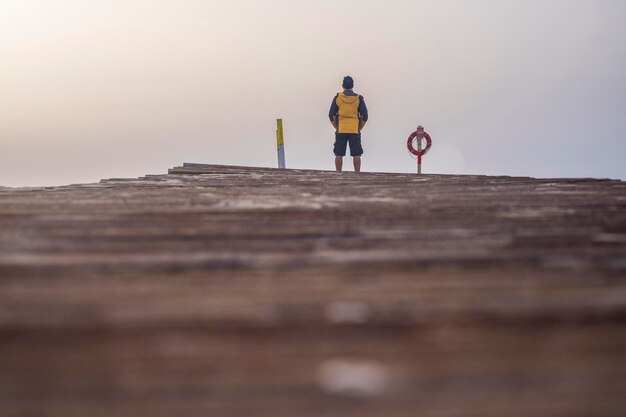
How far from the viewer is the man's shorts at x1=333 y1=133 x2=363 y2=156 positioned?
28.3 feet

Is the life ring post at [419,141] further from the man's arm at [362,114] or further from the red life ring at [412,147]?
the man's arm at [362,114]

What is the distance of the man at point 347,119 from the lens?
8.36m

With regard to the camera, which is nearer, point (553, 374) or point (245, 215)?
point (553, 374)

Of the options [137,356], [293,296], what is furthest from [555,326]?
[137,356]

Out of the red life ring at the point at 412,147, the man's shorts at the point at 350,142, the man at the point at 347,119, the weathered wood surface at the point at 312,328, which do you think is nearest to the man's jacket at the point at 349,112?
the man at the point at 347,119

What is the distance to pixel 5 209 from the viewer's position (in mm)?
2115

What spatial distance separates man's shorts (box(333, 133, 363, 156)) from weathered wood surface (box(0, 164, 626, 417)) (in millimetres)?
7243

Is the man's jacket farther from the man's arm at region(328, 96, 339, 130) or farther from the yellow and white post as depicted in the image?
the yellow and white post

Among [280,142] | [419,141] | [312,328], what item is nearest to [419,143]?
[419,141]

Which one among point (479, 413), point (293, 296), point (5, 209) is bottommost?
point (479, 413)

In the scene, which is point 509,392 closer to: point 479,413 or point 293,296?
point 479,413

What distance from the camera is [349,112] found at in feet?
27.9

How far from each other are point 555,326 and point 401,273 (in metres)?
0.34

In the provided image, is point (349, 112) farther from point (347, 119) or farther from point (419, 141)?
point (419, 141)
